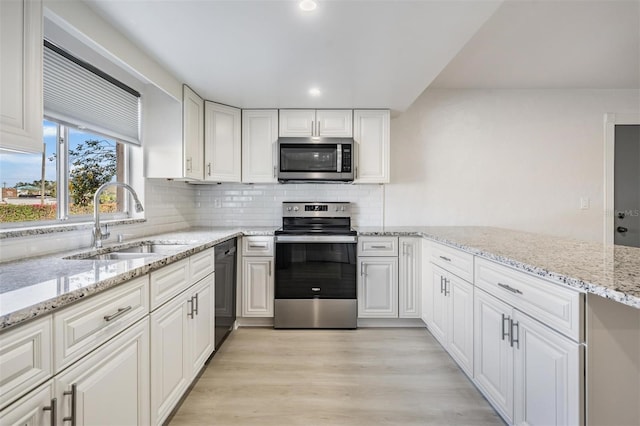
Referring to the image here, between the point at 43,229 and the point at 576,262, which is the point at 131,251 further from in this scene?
the point at 576,262

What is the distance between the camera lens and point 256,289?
2.85 m

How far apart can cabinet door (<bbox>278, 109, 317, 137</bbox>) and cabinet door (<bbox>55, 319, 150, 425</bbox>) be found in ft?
7.39

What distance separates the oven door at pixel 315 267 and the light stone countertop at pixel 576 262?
3.35 ft

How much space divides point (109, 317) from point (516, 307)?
1.69 meters

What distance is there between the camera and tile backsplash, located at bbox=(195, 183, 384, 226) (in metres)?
3.39

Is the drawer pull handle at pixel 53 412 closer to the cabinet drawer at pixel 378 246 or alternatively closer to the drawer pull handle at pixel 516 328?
the drawer pull handle at pixel 516 328

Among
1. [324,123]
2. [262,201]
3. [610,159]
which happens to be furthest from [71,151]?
[610,159]

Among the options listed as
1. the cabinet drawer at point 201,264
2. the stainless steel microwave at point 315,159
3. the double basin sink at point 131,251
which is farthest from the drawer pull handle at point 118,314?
the stainless steel microwave at point 315,159

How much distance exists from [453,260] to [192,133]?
233cm

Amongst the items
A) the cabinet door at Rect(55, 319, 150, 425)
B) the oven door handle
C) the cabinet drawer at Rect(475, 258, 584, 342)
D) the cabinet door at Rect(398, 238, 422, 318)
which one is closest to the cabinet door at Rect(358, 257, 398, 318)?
the cabinet door at Rect(398, 238, 422, 318)

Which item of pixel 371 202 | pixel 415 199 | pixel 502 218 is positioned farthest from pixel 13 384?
pixel 502 218

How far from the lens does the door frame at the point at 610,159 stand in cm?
335

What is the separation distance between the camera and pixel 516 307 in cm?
141

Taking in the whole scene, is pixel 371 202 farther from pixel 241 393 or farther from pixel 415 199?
pixel 241 393
